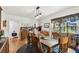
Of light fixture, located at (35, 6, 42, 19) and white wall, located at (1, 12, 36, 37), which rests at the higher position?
light fixture, located at (35, 6, 42, 19)

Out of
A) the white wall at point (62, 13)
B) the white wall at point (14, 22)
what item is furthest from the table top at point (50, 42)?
the white wall at point (14, 22)

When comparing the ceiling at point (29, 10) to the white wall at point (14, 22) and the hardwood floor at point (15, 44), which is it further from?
the hardwood floor at point (15, 44)

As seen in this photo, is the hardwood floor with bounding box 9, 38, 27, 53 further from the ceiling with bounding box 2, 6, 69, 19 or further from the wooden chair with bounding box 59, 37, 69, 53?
the wooden chair with bounding box 59, 37, 69, 53

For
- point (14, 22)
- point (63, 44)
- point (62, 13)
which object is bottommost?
point (63, 44)

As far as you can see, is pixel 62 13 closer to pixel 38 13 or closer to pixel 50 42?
pixel 38 13

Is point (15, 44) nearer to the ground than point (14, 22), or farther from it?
nearer to the ground

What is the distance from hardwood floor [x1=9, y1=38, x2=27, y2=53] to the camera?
2.33 m

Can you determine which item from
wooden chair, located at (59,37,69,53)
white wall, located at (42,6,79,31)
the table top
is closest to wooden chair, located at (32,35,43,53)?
the table top

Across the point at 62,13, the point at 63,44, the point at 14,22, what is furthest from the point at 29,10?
the point at 63,44

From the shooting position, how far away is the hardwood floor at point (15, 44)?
2326mm

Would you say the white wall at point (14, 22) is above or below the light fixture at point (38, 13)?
below

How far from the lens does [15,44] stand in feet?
7.66

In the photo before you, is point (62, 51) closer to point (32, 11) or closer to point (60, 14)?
point (60, 14)
